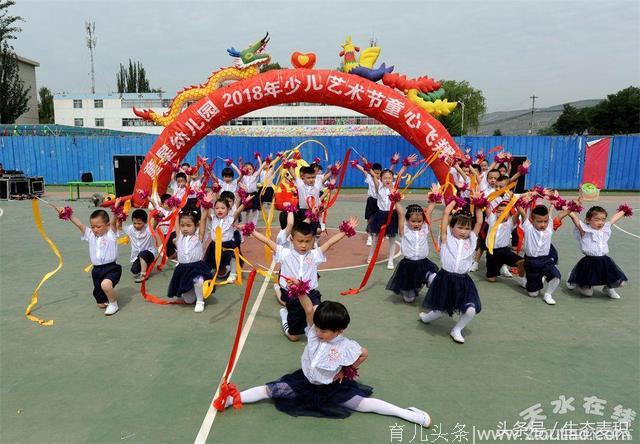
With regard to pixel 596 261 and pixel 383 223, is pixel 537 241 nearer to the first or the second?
pixel 596 261

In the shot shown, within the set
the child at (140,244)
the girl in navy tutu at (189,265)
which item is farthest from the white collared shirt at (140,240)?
the girl in navy tutu at (189,265)

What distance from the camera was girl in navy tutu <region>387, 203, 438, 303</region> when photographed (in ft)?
17.8

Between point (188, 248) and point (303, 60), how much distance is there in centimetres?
692

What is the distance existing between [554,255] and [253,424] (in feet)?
15.4

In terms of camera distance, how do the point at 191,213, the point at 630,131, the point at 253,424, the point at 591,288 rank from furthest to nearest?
the point at 630,131 < the point at 591,288 < the point at 191,213 < the point at 253,424

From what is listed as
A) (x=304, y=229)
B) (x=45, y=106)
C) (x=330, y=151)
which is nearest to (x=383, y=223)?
(x=304, y=229)

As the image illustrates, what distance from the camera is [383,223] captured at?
7531 millimetres

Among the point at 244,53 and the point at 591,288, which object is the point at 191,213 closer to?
the point at 591,288

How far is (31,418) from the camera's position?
3.12 m

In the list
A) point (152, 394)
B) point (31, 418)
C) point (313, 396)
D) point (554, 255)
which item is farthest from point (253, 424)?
point (554, 255)

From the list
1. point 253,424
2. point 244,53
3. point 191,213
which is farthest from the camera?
point 244,53

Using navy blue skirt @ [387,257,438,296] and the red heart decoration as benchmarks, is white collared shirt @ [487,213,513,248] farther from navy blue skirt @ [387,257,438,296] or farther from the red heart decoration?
the red heart decoration

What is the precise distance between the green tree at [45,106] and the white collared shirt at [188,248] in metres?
57.2

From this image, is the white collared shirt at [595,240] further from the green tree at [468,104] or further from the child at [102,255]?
the green tree at [468,104]
